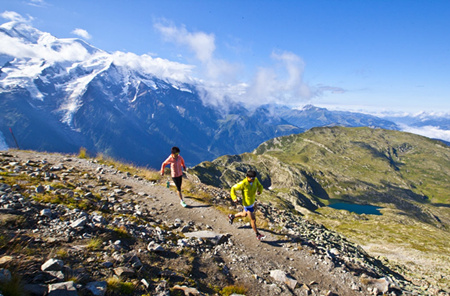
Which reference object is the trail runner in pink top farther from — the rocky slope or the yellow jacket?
the yellow jacket

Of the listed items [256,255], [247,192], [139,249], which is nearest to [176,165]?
[247,192]

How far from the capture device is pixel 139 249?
8766mm

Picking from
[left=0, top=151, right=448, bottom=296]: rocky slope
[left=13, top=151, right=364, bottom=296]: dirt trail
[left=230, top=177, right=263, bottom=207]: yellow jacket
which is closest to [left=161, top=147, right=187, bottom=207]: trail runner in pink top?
[left=13, top=151, right=364, bottom=296]: dirt trail

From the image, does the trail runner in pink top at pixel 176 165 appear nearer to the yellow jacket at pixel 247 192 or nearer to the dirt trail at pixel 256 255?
the dirt trail at pixel 256 255

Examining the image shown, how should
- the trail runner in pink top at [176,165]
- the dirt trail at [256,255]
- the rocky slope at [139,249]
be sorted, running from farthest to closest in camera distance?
the trail runner in pink top at [176,165]
the dirt trail at [256,255]
the rocky slope at [139,249]

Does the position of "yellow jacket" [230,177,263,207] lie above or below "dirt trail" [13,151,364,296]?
above

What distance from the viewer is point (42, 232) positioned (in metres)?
7.95

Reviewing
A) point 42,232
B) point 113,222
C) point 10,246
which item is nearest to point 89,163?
point 113,222

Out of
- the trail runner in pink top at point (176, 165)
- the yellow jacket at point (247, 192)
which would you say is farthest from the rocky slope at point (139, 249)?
the yellow jacket at point (247, 192)

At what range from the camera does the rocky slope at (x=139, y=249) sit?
619cm

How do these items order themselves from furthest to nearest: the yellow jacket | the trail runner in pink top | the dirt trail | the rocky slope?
the trail runner in pink top → the yellow jacket → the dirt trail → the rocky slope

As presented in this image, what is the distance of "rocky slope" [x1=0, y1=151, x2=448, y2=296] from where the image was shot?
244 inches

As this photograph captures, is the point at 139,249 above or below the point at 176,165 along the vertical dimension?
below

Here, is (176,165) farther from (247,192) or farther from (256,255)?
(256,255)
